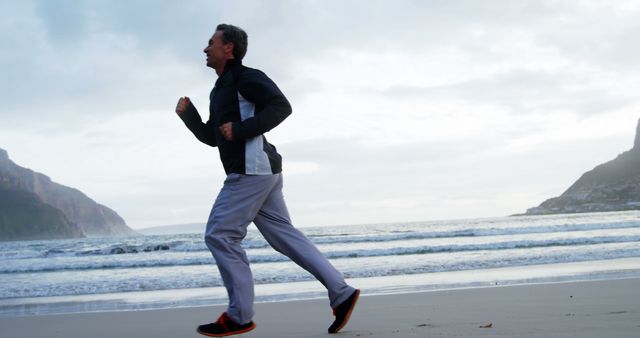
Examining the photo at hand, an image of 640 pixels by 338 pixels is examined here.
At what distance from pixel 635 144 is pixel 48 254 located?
3706 inches

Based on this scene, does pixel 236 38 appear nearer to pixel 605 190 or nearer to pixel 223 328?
pixel 223 328

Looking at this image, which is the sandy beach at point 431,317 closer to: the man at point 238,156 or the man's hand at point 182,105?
the man at point 238,156

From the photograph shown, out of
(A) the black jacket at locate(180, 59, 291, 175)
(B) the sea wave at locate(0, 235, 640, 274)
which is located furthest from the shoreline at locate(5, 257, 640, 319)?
(B) the sea wave at locate(0, 235, 640, 274)

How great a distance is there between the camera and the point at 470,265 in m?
11.2

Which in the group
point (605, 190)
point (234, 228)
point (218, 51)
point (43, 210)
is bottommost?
point (234, 228)

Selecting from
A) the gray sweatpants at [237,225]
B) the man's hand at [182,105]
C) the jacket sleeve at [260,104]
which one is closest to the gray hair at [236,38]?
the jacket sleeve at [260,104]

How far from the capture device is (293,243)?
11.3 ft

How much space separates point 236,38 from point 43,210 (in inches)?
4328

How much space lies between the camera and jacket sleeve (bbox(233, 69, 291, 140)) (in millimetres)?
3094

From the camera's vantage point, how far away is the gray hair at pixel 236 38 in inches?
128

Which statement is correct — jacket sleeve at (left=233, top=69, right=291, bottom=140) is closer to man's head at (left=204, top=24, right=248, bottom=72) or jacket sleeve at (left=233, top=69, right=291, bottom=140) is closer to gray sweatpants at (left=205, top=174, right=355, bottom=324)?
man's head at (left=204, top=24, right=248, bottom=72)

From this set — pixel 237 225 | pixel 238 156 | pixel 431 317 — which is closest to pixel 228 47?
pixel 238 156

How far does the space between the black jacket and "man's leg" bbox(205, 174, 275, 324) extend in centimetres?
7

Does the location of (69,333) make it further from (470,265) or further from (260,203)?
(470,265)
